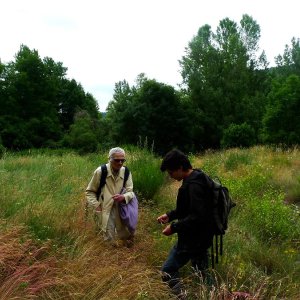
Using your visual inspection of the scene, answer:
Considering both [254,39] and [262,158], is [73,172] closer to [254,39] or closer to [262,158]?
[262,158]

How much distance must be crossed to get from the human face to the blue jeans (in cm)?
138

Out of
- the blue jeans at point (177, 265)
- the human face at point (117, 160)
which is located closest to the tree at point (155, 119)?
the human face at point (117, 160)

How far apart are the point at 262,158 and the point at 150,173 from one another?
6748 mm

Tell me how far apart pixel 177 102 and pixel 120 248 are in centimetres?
3238

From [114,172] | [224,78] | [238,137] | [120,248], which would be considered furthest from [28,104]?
[120,248]

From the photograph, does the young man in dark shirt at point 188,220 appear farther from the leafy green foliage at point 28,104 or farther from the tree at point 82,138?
the leafy green foliage at point 28,104

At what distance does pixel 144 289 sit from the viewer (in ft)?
11.8

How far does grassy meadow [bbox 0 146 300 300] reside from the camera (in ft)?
11.5

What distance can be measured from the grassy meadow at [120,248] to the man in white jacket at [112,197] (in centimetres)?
19

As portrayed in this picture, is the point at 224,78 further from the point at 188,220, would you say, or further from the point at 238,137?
the point at 188,220

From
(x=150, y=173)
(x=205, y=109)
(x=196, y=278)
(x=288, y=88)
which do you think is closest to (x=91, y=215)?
(x=196, y=278)

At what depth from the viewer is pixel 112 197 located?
490 cm

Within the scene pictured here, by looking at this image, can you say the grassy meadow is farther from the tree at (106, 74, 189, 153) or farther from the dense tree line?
the tree at (106, 74, 189, 153)

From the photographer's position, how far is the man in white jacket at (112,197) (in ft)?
16.0
